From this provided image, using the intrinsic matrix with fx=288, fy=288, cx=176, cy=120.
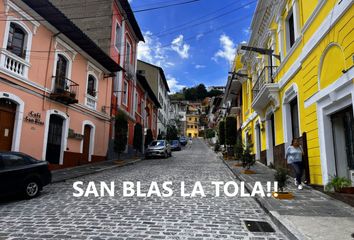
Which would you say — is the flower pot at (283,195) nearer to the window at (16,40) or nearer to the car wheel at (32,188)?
the car wheel at (32,188)

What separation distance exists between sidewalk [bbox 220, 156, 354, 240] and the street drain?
21 cm

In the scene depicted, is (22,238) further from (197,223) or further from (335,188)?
(335,188)

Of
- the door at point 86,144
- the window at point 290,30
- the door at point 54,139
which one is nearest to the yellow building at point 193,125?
the door at point 86,144

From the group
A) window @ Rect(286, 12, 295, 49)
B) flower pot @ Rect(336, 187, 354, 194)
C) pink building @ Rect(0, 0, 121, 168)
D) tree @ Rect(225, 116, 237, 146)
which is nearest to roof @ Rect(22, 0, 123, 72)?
pink building @ Rect(0, 0, 121, 168)

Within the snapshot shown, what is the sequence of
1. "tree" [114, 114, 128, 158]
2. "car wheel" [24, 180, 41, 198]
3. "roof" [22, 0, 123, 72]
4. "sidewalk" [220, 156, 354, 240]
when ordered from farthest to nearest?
"tree" [114, 114, 128, 158] → "roof" [22, 0, 123, 72] → "car wheel" [24, 180, 41, 198] → "sidewalk" [220, 156, 354, 240]

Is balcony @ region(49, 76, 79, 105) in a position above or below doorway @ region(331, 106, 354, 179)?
above

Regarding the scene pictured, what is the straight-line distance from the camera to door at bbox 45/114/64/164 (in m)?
14.7

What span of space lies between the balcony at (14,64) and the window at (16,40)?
388mm

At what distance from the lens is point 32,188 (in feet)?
27.6

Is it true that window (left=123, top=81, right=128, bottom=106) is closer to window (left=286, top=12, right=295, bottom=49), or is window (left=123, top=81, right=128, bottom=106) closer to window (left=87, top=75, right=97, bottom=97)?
window (left=87, top=75, right=97, bottom=97)

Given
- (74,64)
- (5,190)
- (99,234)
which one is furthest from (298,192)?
(74,64)

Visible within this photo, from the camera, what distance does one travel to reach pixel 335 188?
744 cm

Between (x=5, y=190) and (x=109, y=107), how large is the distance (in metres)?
14.6

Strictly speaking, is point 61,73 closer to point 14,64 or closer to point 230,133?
point 14,64
